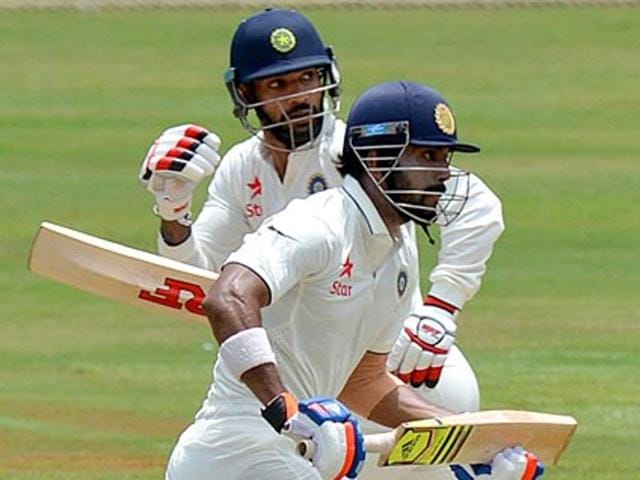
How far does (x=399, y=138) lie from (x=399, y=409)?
944 mm

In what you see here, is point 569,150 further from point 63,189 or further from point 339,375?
point 339,375

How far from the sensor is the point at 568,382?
11484 mm

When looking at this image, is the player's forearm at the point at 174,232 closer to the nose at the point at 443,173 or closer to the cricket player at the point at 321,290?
the cricket player at the point at 321,290

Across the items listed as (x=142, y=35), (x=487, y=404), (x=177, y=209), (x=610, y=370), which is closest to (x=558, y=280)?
(x=610, y=370)

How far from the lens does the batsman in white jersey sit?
693cm

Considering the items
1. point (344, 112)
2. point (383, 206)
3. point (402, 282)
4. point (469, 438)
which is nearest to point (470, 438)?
point (469, 438)

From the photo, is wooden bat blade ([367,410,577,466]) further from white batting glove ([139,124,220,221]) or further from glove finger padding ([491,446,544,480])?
white batting glove ([139,124,220,221])

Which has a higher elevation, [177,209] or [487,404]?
[177,209]

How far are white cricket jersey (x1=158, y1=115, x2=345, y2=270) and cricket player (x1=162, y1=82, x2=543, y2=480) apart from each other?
1037 mm

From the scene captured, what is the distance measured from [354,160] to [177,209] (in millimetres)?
1437

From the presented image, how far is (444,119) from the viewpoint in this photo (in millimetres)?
5816

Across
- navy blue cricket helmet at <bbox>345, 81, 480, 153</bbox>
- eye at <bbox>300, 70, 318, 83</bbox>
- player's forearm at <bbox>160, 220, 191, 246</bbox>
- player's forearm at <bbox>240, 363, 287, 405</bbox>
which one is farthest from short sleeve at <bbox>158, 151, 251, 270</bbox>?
player's forearm at <bbox>240, 363, 287, 405</bbox>

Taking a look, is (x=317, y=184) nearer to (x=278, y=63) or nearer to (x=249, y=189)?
(x=249, y=189)

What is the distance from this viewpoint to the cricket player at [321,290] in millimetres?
5262
